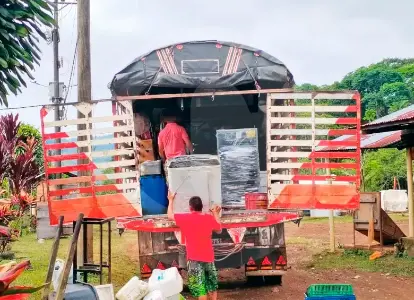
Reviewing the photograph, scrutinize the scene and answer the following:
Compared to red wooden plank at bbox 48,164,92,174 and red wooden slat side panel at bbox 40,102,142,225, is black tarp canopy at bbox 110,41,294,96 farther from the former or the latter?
red wooden plank at bbox 48,164,92,174

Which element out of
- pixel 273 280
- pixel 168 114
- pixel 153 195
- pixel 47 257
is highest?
pixel 168 114

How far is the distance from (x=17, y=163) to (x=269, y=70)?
6245mm

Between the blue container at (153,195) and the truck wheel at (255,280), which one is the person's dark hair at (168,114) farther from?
the truck wheel at (255,280)

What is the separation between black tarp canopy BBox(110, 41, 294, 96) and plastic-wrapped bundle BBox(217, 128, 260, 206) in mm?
803

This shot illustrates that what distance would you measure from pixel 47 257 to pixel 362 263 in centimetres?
650

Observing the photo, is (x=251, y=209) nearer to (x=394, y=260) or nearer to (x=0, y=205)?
(x=0, y=205)

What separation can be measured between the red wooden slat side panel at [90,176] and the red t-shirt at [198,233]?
128 centimetres

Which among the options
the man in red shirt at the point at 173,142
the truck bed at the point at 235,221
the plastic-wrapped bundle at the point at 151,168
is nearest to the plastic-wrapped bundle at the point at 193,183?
the truck bed at the point at 235,221

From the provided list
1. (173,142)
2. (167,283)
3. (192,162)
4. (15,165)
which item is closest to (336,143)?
(192,162)

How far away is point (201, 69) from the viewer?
9734 millimetres

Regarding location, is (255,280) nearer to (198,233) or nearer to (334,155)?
(334,155)

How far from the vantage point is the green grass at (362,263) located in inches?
440

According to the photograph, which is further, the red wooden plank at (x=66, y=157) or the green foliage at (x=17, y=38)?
the red wooden plank at (x=66, y=157)

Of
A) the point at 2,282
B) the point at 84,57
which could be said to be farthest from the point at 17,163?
the point at 2,282
